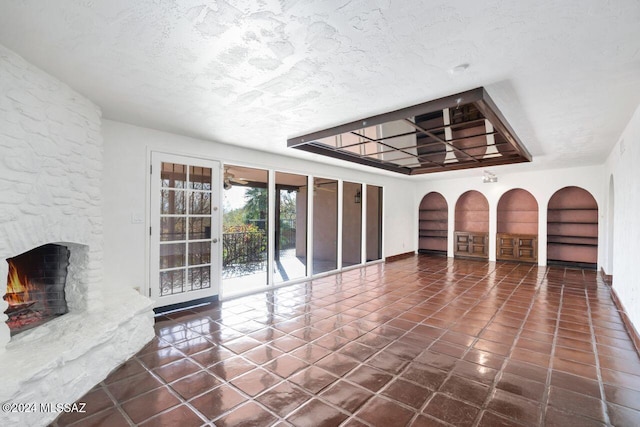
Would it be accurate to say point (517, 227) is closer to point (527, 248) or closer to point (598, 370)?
point (527, 248)

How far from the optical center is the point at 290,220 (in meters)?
6.46

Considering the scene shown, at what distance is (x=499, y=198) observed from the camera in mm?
7852

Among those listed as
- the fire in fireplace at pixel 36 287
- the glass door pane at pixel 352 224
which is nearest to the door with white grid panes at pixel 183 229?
the fire in fireplace at pixel 36 287

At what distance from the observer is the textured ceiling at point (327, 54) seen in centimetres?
158

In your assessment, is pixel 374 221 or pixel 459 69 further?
pixel 374 221

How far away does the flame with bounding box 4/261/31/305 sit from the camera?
7.72 ft

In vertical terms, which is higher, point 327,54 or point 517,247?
point 327,54

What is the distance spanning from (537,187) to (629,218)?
4.34 m

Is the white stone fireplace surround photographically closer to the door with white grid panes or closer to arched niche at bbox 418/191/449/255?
the door with white grid panes

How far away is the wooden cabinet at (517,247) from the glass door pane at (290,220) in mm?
5268

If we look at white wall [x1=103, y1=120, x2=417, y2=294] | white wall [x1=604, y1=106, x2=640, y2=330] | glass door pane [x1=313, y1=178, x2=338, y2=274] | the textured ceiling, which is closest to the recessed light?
the textured ceiling

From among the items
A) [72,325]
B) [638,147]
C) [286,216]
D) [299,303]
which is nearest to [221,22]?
[72,325]

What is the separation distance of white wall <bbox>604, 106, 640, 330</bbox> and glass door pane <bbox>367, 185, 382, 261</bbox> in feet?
14.8

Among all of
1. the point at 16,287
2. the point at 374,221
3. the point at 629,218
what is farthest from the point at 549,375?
the point at 374,221
